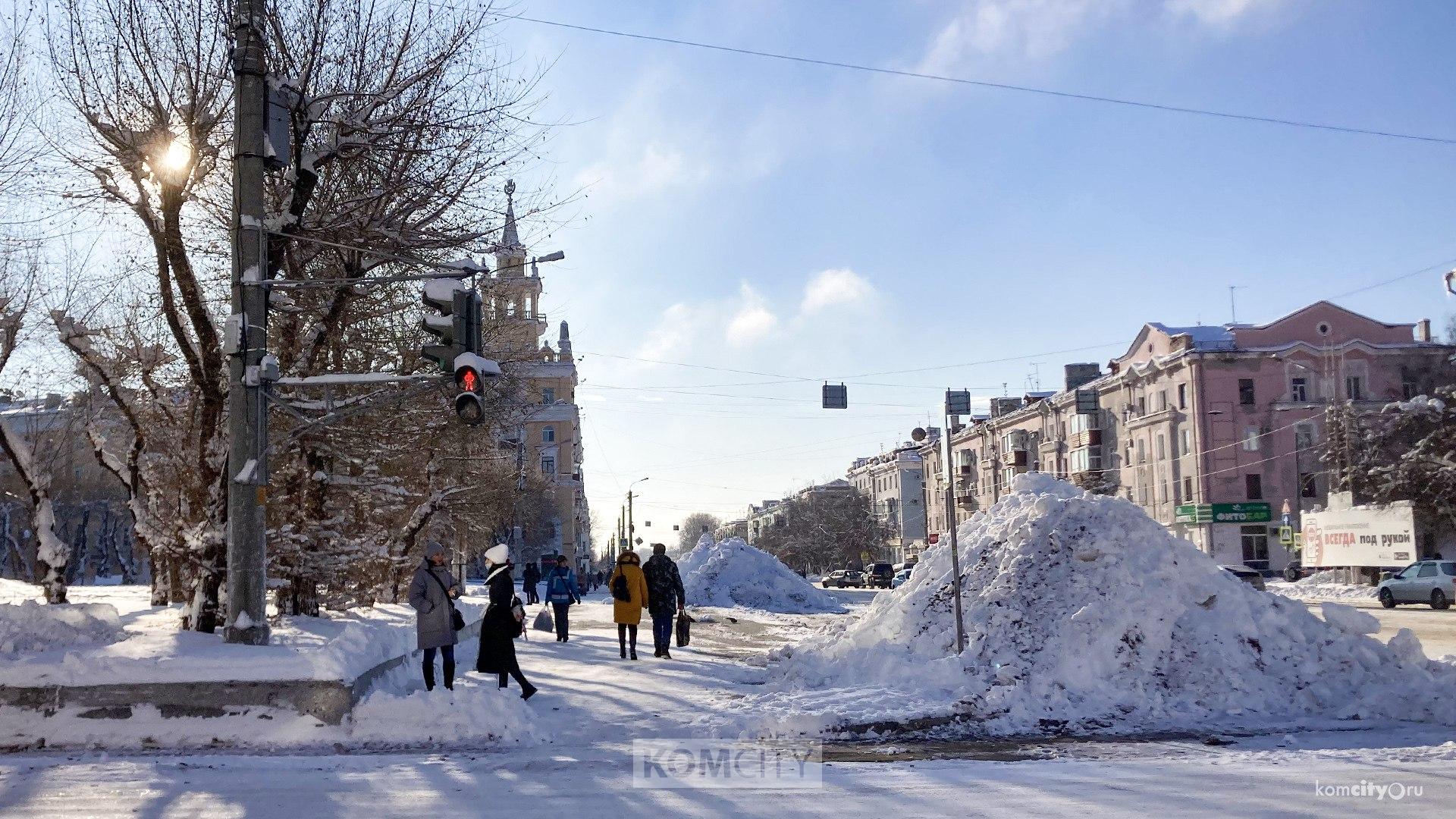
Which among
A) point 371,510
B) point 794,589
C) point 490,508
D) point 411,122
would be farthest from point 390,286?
point 794,589

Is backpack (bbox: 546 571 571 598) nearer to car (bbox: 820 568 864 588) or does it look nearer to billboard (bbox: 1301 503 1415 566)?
billboard (bbox: 1301 503 1415 566)

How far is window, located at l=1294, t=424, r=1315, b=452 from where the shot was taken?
56.1 meters

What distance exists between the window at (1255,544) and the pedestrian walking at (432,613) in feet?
172

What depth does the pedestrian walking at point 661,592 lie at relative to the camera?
16.8m

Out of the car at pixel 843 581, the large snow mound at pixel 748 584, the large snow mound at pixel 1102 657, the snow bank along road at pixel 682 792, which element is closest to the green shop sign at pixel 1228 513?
the large snow mound at pixel 748 584

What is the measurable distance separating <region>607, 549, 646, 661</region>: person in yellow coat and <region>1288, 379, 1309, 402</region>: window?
4925cm

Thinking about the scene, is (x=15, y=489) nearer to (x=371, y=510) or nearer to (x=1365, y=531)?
(x=371, y=510)

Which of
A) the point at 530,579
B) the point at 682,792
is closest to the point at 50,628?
the point at 682,792

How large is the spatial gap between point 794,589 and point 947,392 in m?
30.4

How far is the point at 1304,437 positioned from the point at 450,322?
56.0 metres

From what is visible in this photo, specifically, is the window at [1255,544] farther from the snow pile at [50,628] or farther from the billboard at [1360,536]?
the snow pile at [50,628]

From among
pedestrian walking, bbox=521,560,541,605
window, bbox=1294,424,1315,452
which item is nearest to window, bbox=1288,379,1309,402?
window, bbox=1294,424,1315,452

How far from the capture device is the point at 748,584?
43.3 metres

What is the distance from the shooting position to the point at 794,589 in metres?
42.4
